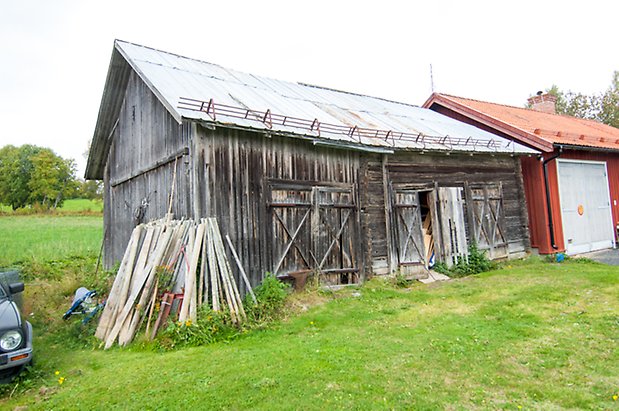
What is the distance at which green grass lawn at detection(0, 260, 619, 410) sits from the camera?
3.83 meters

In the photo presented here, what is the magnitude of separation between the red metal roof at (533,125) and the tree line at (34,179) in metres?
52.9

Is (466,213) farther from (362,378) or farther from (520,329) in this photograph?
(362,378)

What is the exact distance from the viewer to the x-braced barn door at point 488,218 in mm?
12203

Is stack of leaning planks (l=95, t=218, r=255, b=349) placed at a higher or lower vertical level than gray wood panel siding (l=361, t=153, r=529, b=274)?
lower

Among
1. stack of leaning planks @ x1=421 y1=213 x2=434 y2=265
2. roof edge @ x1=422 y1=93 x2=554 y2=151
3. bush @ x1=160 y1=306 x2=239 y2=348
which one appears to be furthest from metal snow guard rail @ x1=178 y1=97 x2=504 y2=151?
bush @ x1=160 y1=306 x2=239 y2=348

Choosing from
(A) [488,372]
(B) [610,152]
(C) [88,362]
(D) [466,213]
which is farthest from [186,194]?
(B) [610,152]

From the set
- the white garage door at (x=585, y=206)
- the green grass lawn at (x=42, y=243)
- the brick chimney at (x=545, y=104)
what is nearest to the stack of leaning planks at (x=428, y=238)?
the white garage door at (x=585, y=206)

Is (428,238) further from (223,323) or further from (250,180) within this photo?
(223,323)

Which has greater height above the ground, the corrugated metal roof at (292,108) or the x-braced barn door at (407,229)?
the corrugated metal roof at (292,108)

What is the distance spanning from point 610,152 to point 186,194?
1691 centimetres

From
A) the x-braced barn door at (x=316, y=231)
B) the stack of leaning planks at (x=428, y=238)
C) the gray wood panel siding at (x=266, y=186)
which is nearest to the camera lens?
the gray wood panel siding at (x=266, y=186)

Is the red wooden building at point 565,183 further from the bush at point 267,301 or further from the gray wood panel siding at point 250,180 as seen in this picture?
the bush at point 267,301

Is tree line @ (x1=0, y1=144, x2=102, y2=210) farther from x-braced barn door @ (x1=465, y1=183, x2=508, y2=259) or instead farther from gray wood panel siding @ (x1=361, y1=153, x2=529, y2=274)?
x-braced barn door @ (x1=465, y1=183, x2=508, y2=259)

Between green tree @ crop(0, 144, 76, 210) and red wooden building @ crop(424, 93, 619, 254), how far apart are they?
5453cm
